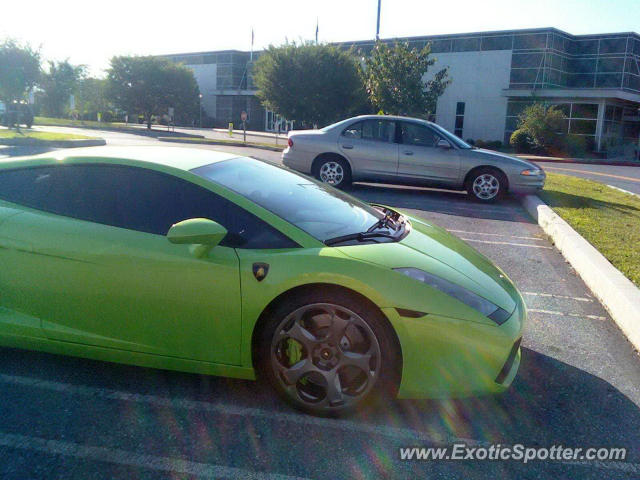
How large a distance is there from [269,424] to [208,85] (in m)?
62.9

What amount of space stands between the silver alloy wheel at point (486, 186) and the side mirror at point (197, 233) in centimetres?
925

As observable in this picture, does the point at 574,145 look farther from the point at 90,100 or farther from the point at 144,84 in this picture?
the point at 90,100

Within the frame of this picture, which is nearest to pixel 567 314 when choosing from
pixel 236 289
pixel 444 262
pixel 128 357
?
pixel 444 262

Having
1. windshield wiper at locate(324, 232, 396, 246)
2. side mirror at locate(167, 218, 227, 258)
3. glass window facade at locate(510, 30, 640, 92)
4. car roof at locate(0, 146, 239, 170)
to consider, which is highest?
glass window facade at locate(510, 30, 640, 92)

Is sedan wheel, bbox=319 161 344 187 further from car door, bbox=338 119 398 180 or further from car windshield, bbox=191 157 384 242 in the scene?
car windshield, bbox=191 157 384 242

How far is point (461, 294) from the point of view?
3.12 metres

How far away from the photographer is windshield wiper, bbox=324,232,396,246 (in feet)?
10.7

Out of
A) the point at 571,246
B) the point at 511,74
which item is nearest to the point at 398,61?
the point at 511,74

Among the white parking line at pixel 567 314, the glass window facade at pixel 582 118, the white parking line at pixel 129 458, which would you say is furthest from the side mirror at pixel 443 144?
the glass window facade at pixel 582 118

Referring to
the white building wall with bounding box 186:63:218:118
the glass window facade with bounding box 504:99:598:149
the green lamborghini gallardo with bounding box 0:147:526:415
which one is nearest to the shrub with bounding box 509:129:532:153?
the glass window facade with bounding box 504:99:598:149

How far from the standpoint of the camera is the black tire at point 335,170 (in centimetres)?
1212

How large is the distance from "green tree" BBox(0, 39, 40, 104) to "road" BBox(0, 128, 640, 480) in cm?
2526

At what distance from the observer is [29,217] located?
344 centimetres

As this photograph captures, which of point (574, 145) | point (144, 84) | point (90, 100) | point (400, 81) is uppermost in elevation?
point (144, 84)
